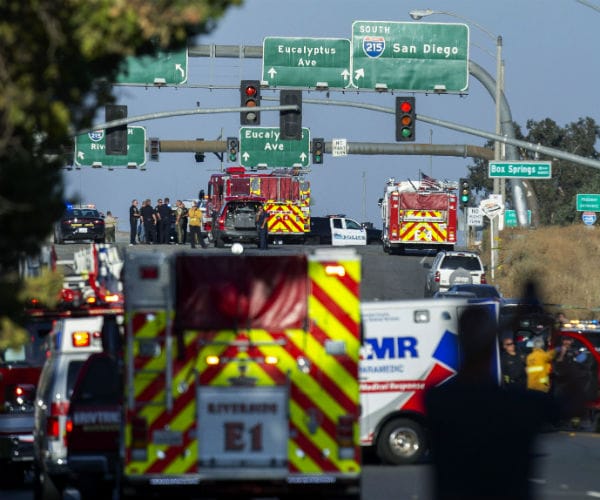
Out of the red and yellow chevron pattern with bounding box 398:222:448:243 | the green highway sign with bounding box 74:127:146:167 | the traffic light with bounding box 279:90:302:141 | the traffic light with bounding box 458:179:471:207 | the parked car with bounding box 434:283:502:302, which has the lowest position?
the parked car with bounding box 434:283:502:302

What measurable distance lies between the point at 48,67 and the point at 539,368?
1577 centimetres

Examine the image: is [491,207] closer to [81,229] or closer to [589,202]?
[589,202]

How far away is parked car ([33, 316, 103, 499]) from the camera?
1465 cm

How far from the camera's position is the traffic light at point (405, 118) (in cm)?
3462

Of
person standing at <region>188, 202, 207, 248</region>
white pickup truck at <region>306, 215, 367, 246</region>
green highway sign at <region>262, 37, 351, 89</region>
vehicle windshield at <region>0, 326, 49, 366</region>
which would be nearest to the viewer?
vehicle windshield at <region>0, 326, 49, 366</region>

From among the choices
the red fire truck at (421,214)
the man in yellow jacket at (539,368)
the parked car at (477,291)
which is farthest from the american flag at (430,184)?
the man in yellow jacket at (539,368)

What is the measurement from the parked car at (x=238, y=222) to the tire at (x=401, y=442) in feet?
129

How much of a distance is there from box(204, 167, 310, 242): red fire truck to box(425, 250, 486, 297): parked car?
70.0 feet

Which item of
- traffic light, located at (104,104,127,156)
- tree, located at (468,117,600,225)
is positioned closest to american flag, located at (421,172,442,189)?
traffic light, located at (104,104,127,156)

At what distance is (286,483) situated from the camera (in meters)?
12.2

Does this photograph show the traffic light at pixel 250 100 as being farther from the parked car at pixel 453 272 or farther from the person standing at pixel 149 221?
the person standing at pixel 149 221

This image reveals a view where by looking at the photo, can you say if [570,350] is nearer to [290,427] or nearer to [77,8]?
[290,427]

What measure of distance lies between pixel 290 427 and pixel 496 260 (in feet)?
121

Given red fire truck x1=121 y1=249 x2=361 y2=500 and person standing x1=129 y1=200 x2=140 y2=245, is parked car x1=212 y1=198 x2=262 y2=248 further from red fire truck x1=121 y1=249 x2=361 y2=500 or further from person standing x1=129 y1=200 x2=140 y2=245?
red fire truck x1=121 y1=249 x2=361 y2=500
